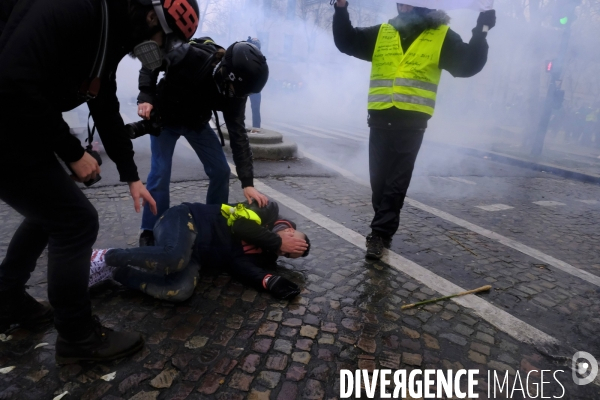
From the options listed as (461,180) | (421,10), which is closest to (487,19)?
(421,10)

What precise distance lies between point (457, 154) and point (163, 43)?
8.95 metres

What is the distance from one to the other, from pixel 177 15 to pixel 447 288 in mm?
2380

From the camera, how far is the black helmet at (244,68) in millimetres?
2494

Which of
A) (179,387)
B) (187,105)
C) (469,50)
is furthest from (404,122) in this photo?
(179,387)

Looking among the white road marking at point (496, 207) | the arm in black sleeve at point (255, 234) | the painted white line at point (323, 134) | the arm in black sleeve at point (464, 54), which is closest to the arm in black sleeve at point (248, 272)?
the arm in black sleeve at point (255, 234)

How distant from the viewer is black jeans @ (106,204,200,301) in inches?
90.4

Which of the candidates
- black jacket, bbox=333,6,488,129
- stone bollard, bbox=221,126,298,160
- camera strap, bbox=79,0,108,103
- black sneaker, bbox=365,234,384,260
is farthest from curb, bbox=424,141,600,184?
camera strap, bbox=79,0,108,103

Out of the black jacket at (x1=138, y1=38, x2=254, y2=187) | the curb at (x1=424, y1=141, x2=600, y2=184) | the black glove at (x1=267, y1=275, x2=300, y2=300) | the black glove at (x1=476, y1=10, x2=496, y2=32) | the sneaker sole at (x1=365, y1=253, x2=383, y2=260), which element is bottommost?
the curb at (x1=424, y1=141, x2=600, y2=184)

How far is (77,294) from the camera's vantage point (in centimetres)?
172

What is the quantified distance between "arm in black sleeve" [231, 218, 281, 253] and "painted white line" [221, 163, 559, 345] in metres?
1.02

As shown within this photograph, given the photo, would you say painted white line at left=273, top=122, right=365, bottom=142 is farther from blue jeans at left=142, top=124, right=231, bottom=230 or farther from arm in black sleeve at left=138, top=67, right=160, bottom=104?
arm in black sleeve at left=138, top=67, right=160, bottom=104

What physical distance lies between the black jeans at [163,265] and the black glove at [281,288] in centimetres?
45

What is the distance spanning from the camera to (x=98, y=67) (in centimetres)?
154

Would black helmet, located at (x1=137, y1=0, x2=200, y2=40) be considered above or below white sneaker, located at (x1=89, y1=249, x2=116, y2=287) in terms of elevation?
above
